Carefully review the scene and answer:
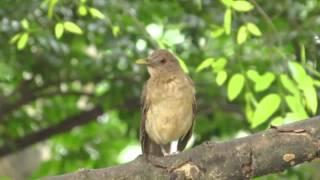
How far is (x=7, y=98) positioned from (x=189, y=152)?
3336 millimetres

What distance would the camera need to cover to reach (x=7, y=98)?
6.79 meters

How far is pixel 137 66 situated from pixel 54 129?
1120 millimetres

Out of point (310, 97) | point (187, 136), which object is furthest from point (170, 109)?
point (310, 97)

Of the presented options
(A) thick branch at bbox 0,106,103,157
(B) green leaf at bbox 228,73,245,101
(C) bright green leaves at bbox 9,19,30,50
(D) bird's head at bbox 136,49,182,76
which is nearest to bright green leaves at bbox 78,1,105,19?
(C) bright green leaves at bbox 9,19,30,50

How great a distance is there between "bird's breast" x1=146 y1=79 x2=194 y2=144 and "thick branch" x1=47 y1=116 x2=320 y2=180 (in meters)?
1.23

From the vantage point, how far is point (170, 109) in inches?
196

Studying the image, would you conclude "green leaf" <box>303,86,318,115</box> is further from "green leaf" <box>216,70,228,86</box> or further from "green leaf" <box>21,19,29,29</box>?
"green leaf" <box>21,19,29,29</box>

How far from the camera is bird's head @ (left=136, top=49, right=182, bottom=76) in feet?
16.7

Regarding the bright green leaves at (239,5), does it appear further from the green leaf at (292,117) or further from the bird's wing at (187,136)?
the bird's wing at (187,136)

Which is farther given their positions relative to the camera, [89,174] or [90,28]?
[90,28]

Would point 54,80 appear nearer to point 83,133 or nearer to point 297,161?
point 83,133

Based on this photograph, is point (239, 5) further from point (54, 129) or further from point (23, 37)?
A: point (54, 129)

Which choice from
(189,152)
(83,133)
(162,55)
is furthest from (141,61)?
(83,133)

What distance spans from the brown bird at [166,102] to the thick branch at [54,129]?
180 centimetres
